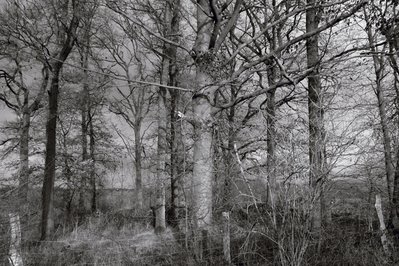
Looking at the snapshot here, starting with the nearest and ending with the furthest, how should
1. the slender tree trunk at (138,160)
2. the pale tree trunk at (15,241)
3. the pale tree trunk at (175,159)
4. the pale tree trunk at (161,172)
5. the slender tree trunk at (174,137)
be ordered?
1. the pale tree trunk at (15,241)
2. the pale tree trunk at (161,172)
3. the slender tree trunk at (174,137)
4. the pale tree trunk at (175,159)
5. the slender tree trunk at (138,160)

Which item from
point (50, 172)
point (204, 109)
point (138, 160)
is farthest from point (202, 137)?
point (138, 160)

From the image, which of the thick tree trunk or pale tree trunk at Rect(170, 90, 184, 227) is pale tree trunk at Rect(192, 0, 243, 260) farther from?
the thick tree trunk

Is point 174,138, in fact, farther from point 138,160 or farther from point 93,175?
point 93,175

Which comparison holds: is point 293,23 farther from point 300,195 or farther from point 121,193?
point 121,193

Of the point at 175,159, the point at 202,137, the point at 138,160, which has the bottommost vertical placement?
the point at 175,159

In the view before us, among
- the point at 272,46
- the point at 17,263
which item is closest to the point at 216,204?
the point at 17,263

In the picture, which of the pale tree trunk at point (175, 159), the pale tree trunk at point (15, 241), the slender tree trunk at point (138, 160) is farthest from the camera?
the slender tree trunk at point (138, 160)

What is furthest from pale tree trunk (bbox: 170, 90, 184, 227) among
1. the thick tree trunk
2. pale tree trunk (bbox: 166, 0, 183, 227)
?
the thick tree trunk

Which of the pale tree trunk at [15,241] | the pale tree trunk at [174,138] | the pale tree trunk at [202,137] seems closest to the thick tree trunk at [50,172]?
the pale tree trunk at [174,138]

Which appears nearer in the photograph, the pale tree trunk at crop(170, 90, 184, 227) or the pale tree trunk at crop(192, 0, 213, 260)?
the pale tree trunk at crop(192, 0, 213, 260)

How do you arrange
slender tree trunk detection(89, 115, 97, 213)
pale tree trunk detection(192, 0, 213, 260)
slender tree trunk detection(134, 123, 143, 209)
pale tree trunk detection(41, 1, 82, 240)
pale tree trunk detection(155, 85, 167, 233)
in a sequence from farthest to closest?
slender tree trunk detection(89, 115, 97, 213) → slender tree trunk detection(134, 123, 143, 209) → pale tree trunk detection(41, 1, 82, 240) → pale tree trunk detection(155, 85, 167, 233) → pale tree trunk detection(192, 0, 213, 260)

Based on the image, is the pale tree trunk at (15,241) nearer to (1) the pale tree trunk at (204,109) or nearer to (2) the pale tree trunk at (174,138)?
Result: (1) the pale tree trunk at (204,109)

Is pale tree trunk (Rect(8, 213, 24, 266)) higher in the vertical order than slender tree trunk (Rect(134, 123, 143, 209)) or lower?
lower

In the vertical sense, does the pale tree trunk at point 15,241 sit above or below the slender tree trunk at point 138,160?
below
